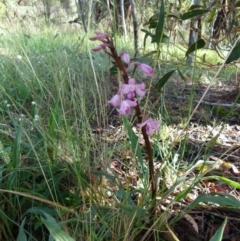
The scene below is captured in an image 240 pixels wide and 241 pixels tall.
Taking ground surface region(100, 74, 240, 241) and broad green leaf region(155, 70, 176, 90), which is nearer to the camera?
ground surface region(100, 74, 240, 241)

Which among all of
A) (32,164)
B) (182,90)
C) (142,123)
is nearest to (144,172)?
(142,123)

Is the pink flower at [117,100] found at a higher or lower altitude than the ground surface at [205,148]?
higher

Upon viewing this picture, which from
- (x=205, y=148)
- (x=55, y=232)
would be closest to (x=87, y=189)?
(x=55, y=232)

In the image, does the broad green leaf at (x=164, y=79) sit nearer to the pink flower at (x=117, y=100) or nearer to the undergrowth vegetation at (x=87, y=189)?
the undergrowth vegetation at (x=87, y=189)

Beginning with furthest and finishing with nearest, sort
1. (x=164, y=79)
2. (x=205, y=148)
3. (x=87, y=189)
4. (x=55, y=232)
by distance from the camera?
(x=205, y=148), (x=164, y=79), (x=87, y=189), (x=55, y=232)

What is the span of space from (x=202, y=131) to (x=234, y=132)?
0.42 feet

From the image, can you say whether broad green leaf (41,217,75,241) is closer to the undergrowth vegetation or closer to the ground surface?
the undergrowth vegetation

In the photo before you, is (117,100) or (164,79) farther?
(164,79)

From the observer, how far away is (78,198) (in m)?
0.79

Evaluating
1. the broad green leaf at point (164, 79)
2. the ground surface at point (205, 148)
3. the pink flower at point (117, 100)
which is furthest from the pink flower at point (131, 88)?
the broad green leaf at point (164, 79)

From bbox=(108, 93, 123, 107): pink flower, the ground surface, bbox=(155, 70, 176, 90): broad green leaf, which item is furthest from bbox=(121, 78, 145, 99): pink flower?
bbox=(155, 70, 176, 90): broad green leaf

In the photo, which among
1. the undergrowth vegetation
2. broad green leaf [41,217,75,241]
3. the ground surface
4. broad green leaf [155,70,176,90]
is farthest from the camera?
broad green leaf [155,70,176,90]

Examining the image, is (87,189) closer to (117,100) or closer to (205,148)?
(117,100)

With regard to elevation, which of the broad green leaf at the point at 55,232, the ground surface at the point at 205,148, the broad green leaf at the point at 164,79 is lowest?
the ground surface at the point at 205,148
